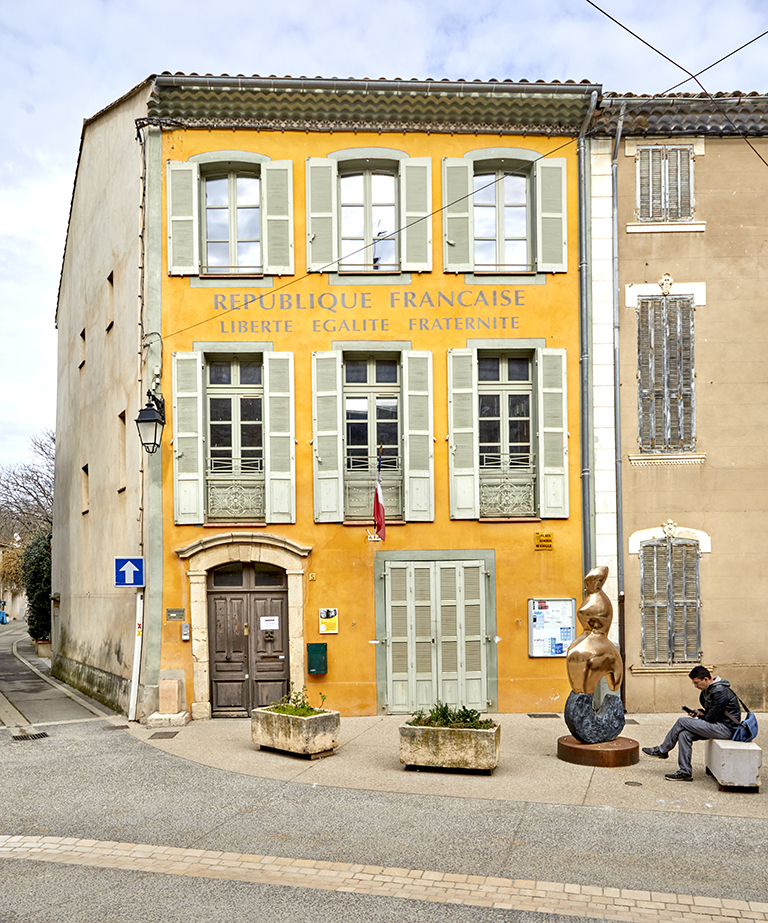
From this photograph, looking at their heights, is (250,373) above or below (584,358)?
below

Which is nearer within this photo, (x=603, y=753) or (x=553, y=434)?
(x=603, y=753)

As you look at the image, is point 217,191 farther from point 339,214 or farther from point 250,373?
point 250,373

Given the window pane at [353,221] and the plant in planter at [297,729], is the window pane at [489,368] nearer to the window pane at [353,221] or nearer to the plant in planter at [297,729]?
the window pane at [353,221]

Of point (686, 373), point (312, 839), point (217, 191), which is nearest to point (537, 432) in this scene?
point (686, 373)

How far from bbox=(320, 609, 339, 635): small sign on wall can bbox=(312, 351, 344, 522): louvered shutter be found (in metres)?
1.27

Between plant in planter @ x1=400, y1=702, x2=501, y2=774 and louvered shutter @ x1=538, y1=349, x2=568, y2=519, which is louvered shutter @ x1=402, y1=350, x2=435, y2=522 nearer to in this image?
louvered shutter @ x1=538, y1=349, x2=568, y2=519

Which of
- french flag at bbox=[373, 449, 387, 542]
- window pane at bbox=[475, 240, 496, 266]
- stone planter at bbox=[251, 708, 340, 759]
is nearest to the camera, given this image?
stone planter at bbox=[251, 708, 340, 759]

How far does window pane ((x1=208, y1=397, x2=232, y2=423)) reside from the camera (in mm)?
12758

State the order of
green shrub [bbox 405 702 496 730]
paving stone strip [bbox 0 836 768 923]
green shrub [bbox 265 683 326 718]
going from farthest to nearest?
green shrub [bbox 265 683 326 718]
green shrub [bbox 405 702 496 730]
paving stone strip [bbox 0 836 768 923]

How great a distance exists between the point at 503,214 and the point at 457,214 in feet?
2.37

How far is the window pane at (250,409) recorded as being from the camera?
12773 mm

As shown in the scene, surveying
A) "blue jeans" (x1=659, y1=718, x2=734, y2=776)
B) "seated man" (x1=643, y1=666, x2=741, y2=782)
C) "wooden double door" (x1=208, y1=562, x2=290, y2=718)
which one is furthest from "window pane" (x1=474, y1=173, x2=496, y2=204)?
"blue jeans" (x1=659, y1=718, x2=734, y2=776)

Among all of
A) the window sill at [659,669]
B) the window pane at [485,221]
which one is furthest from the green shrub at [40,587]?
the window sill at [659,669]

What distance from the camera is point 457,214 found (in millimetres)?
12781
